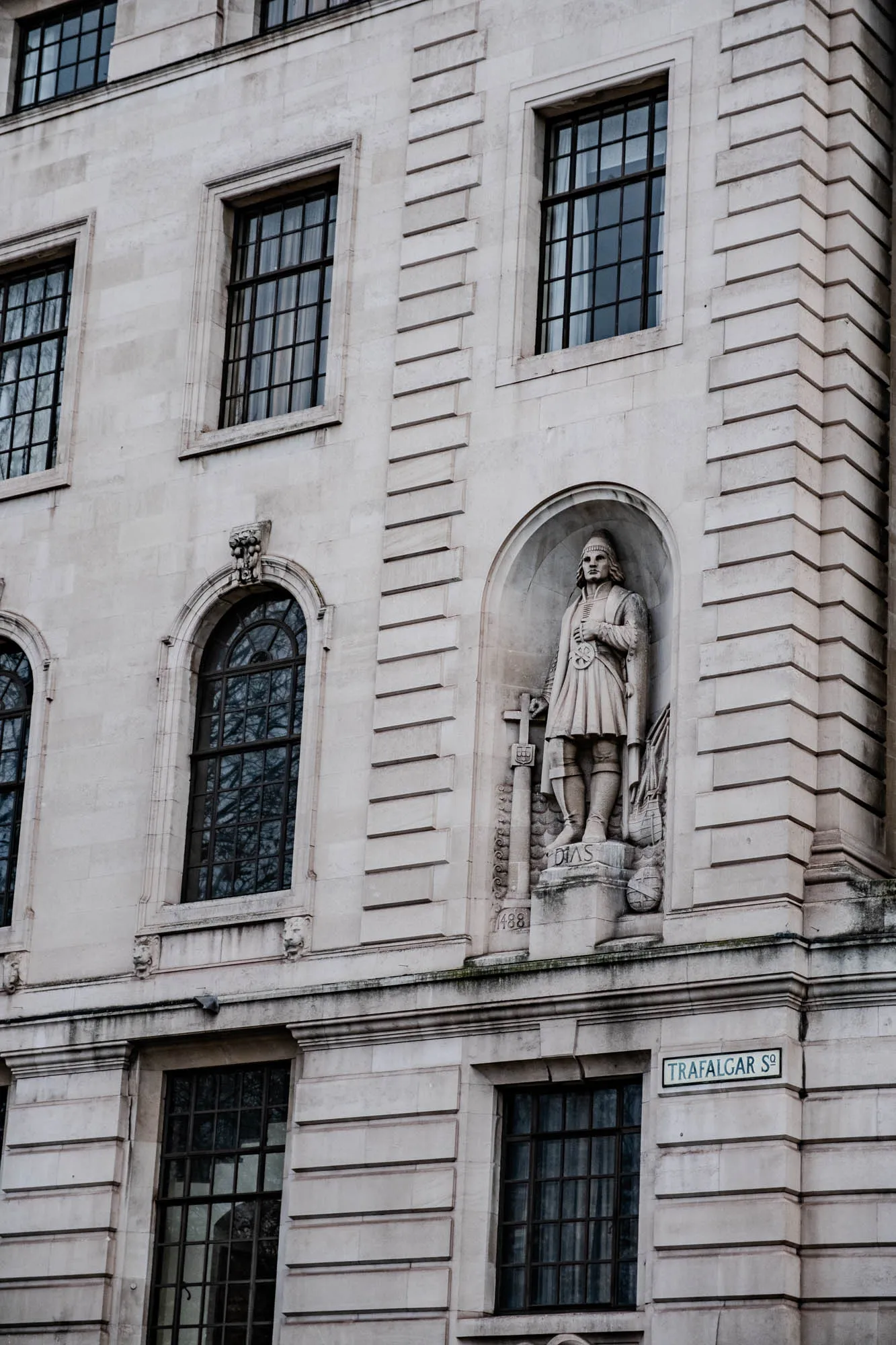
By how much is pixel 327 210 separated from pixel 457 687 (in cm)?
729

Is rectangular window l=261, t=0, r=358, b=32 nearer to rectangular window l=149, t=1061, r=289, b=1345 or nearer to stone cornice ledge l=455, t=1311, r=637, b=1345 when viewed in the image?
rectangular window l=149, t=1061, r=289, b=1345

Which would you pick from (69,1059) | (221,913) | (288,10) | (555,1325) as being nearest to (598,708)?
(221,913)

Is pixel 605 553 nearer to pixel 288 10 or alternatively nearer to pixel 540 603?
pixel 540 603

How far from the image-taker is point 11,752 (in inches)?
1339

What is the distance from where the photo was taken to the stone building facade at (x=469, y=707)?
2673cm

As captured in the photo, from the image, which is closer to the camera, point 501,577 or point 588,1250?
point 588,1250

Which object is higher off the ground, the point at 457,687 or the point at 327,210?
the point at 327,210

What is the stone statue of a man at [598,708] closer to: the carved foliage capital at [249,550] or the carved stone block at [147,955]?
the carved foliage capital at [249,550]

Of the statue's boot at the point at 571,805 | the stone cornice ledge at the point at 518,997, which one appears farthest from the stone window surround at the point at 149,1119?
the statue's boot at the point at 571,805

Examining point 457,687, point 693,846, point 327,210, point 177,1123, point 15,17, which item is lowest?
point 177,1123

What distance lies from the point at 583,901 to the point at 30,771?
331 inches

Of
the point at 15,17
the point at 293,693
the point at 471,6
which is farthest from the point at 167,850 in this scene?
the point at 15,17

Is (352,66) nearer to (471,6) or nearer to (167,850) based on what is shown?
(471,6)

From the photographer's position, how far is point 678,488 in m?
29.0
